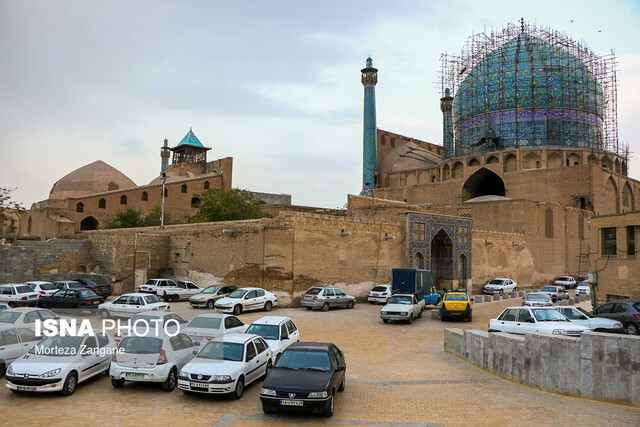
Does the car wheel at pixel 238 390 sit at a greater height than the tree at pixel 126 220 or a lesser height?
lesser

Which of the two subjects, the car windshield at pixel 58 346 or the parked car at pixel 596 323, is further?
the parked car at pixel 596 323

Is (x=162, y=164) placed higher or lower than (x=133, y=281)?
higher

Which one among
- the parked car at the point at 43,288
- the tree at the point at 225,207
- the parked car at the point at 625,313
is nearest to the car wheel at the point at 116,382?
the parked car at the point at 625,313

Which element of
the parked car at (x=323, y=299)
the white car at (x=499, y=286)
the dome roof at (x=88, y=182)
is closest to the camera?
the parked car at (x=323, y=299)

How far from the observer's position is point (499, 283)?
32.7 metres

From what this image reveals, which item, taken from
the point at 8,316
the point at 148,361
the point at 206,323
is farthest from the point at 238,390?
the point at 8,316

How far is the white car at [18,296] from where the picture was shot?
66.3 ft

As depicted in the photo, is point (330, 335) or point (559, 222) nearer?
point (330, 335)

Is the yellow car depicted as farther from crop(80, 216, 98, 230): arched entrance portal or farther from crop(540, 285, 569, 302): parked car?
crop(80, 216, 98, 230): arched entrance portal

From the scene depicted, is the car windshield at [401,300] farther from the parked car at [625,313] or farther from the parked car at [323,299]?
the parked car at [625,313]

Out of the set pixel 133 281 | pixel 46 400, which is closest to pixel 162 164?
pixel 133 281

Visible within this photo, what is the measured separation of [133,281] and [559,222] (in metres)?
31.1

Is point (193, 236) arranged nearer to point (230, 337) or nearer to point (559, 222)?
point (230, 337)

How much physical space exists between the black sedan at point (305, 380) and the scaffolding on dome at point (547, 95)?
46.5 m
